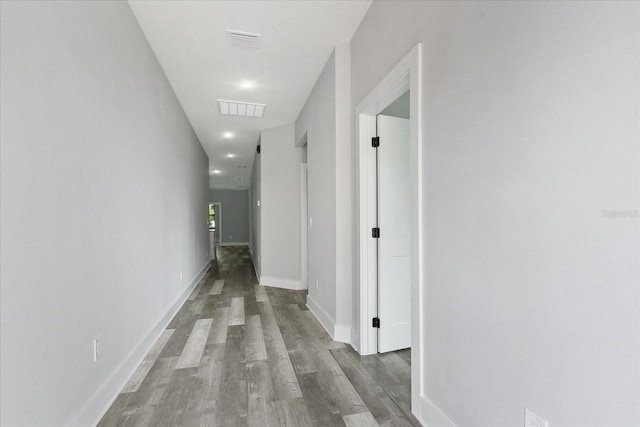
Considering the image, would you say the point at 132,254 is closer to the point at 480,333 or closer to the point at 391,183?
the point at 391,183

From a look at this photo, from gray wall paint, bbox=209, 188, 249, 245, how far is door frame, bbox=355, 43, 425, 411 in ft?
40.6

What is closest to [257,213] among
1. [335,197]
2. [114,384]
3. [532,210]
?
[335,197]

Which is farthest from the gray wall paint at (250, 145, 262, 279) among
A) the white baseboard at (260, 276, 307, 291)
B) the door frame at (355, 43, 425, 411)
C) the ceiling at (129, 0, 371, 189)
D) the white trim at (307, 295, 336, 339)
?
the door frame at (355, 43, 425, 411)

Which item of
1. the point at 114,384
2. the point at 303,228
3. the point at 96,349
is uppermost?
the point at 303,228

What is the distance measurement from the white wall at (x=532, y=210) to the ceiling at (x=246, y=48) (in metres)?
1.18

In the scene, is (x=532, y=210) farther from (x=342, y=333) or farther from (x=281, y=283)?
(x=281, y=283)

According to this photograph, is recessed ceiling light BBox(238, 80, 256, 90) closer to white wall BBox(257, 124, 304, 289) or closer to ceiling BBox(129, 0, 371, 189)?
ceiling BBox(129, 0, 371, 189)

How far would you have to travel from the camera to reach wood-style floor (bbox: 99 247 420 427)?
1767mm

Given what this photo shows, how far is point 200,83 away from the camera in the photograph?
3660mm

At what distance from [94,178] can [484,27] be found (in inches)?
81.4

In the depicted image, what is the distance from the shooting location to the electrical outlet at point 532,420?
41.3 inches

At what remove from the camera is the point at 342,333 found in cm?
287

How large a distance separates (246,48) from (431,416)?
3.15 metres

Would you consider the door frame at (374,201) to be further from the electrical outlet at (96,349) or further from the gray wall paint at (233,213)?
the gray wall paint at (233,213)
